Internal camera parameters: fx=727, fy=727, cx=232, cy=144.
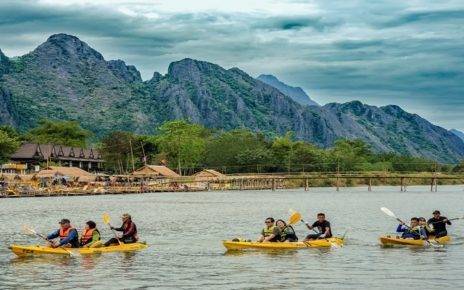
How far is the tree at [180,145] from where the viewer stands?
18838 cm

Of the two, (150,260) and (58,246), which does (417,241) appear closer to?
(150,260)

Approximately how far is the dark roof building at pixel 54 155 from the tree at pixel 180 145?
1813 centimetres

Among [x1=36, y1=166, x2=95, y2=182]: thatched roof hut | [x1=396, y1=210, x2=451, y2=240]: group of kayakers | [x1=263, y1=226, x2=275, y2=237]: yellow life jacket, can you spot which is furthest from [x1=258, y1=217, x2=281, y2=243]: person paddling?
[x1=36, y1=166, x2=95, y2=182]: thatched roof hut

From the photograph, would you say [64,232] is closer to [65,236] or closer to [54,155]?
[65,236]

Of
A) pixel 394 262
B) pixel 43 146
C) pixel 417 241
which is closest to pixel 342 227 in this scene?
pixel 417 241

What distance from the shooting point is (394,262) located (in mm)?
34188

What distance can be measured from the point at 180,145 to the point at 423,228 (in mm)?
150307

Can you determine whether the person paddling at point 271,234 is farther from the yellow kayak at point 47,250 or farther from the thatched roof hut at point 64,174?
the thatched roof hut at point 64,174

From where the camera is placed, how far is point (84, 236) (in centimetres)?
3478

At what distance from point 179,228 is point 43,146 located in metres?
118

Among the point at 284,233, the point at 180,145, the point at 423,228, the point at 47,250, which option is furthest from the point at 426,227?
the point at 180,145

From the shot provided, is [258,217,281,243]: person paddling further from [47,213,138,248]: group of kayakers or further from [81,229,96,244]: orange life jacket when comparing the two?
[81,229,96,244]: orange life jacket

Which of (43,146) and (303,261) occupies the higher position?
(43,146)

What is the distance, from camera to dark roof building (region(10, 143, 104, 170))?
532 feet
